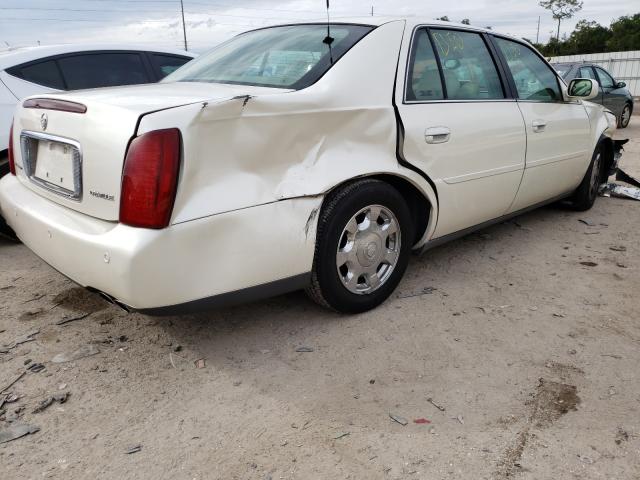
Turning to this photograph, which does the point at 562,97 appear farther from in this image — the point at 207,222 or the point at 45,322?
the point at 45,322

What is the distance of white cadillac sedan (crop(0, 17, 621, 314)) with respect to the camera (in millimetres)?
2223

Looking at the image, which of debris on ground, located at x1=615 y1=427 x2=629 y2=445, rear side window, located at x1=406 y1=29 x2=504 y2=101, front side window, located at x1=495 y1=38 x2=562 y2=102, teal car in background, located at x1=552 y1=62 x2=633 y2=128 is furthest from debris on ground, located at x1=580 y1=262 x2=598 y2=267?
teal car in background, located at x1=552 y1=62 x2=633 y2=128

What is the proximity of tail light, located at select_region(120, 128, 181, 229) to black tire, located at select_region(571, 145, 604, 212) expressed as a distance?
4176mm

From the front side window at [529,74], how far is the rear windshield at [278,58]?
146cm

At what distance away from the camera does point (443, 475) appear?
76.5 inches

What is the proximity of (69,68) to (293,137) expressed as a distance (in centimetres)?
324

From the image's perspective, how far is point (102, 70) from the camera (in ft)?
16.4

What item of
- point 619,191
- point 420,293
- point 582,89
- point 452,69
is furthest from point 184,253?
point 619,191

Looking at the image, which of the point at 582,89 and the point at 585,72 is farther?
the point at 585,72

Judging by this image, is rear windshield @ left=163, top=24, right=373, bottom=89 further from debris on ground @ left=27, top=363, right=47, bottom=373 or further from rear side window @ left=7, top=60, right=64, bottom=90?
rear side window @ left=7, top=60, right=64, bottom=90

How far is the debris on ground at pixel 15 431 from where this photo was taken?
213 cm

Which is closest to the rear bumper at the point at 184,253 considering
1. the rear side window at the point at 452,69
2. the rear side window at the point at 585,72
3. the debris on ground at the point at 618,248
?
the rear side window at the point at 452,69

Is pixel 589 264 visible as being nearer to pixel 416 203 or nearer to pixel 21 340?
pixel 416 203

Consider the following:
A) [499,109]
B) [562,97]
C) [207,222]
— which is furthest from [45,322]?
[562,97]
